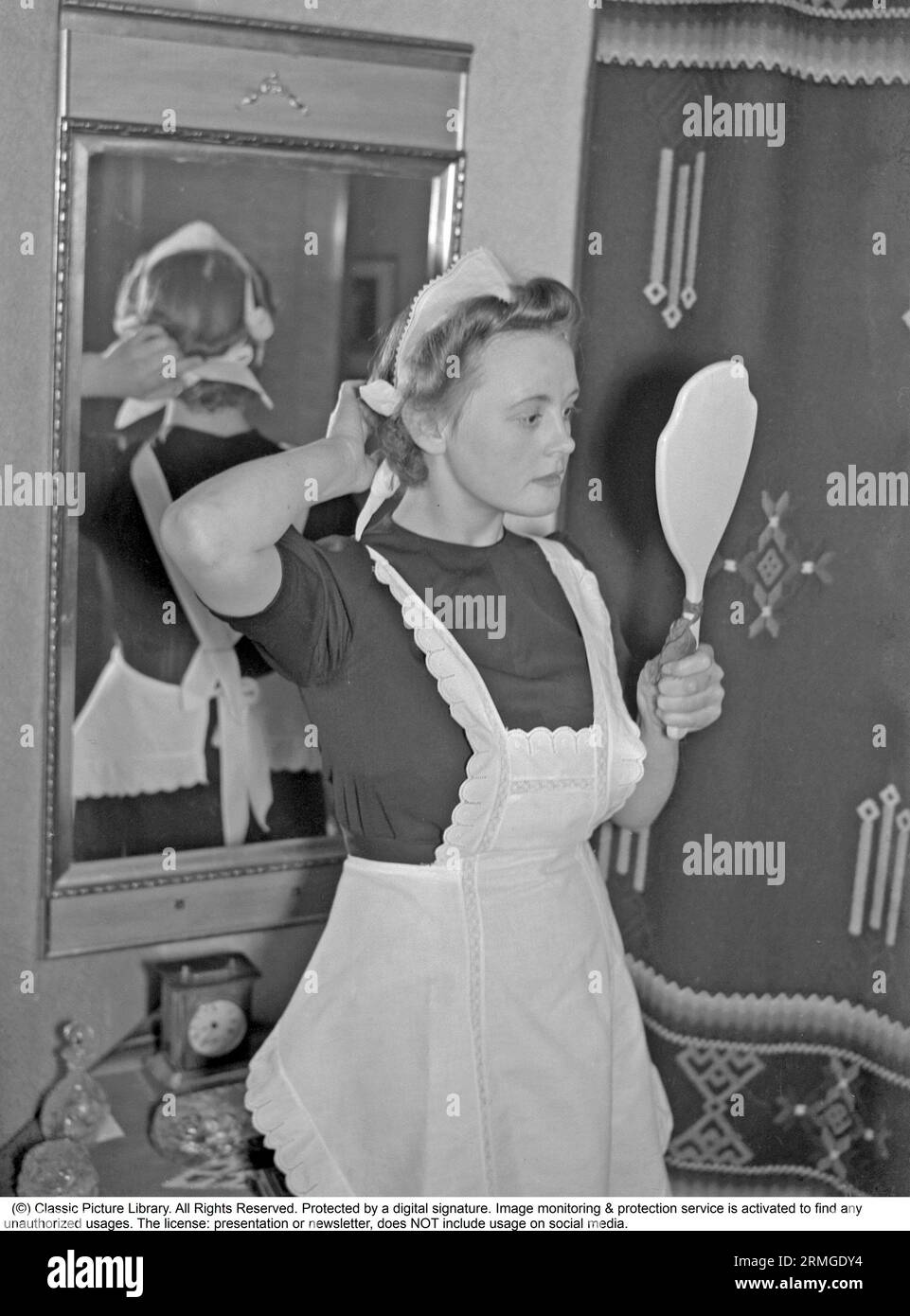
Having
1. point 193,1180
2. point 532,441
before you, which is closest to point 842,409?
point 532,441

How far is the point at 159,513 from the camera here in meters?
1.24

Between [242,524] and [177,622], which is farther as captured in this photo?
[177,622]

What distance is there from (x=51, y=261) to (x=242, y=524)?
43cm

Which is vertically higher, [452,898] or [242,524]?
[242,524]

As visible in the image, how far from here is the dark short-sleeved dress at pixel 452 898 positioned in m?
0.99

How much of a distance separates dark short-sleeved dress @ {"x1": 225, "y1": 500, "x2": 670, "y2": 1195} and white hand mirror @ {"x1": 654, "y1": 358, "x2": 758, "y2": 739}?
0.12 metres

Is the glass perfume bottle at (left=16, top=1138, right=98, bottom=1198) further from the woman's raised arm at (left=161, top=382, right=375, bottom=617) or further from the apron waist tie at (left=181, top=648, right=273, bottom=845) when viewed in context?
the woman's raised arm at (left=161, top=382, right=375, bottom=617)

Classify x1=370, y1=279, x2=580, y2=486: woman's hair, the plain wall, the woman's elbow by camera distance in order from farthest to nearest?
the plain wall
x1=370, y1=279, x2=580, y2=486: woman's hair
the woman's elbow

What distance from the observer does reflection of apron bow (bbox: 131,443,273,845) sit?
1234 millimetres

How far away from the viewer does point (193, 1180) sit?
3.96ft

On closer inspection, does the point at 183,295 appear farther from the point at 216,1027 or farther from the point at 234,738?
the point at 216,1027

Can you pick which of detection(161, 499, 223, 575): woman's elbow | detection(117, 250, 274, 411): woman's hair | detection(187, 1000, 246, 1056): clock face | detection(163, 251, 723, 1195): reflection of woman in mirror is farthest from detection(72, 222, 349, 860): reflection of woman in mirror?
detection(161, 499, 223, 575): woman's elbow

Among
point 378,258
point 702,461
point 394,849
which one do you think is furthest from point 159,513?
point 702,461

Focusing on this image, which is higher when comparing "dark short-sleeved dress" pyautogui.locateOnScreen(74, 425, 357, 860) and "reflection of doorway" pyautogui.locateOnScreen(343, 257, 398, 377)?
"reflection of doorway" pyautogui.locateOnScreen(343, 257, 398, 377)
